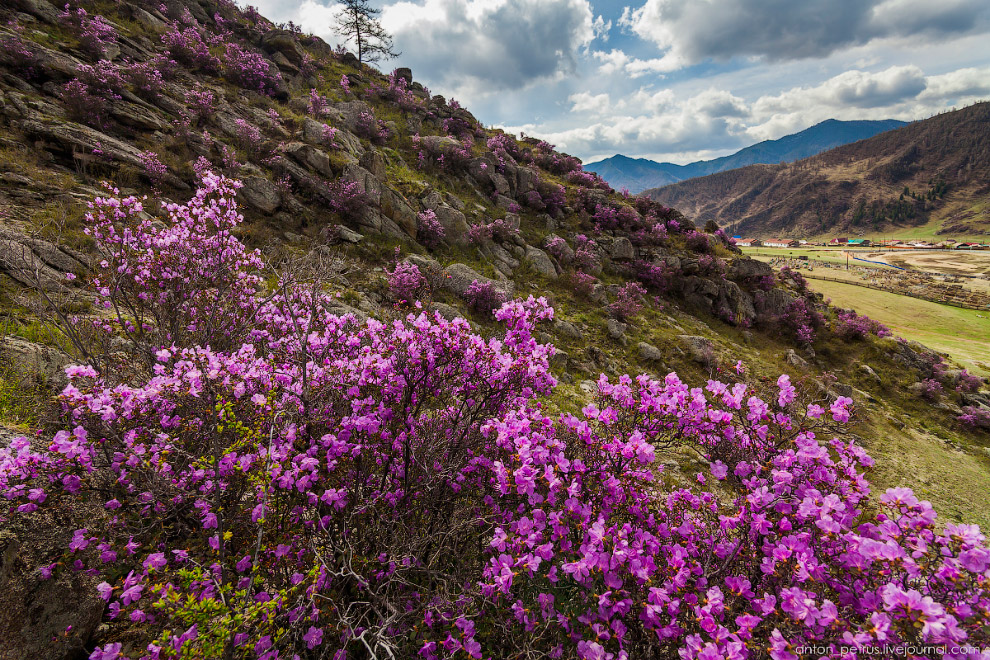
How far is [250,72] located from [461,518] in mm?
21784

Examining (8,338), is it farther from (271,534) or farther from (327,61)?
(327,61)

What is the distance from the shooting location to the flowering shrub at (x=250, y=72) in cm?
1592

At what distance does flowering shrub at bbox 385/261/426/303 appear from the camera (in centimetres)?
1038

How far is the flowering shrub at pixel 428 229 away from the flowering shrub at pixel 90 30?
470 inches

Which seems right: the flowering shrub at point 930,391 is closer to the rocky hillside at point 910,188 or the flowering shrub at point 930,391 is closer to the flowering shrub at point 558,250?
the flowering shrub at point 558,250

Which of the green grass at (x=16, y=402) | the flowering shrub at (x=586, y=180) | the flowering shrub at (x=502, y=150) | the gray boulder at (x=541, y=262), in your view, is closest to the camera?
the green grass at (x=16, y=402)

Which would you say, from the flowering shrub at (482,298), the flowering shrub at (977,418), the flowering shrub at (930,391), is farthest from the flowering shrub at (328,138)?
the flowering shrub at (977,418)

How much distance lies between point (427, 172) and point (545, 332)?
11.9 meters

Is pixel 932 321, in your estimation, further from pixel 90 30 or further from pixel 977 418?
pixel 90 30

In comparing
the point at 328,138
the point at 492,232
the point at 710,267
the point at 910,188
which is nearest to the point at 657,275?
the point at 710,267

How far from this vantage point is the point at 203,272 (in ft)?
19.5

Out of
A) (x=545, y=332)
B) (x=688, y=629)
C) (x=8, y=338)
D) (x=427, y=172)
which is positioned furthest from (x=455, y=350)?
(x=427, y=172)

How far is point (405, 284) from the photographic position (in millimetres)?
10398

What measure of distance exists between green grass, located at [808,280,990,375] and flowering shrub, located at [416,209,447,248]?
29133 millimetres
